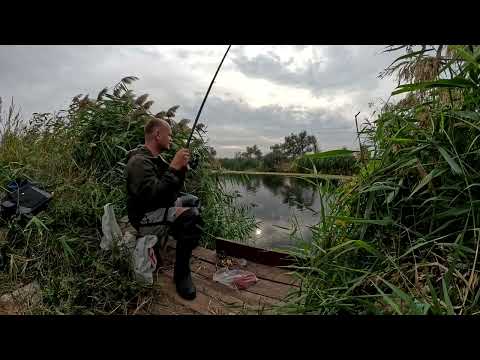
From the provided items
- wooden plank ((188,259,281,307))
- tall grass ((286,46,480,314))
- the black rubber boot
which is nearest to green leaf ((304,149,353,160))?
tall grass ((286,46,480,314))

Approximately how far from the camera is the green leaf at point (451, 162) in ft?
3.75

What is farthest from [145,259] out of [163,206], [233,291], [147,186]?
[233,291]

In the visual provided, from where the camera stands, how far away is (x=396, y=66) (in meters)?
1.80

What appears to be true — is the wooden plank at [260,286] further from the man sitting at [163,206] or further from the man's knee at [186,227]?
the man's knee at [186,227]

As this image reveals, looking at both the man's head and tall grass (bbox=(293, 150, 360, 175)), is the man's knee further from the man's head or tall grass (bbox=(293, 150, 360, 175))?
tall grass (bbox=(293, 150, 360, 175))

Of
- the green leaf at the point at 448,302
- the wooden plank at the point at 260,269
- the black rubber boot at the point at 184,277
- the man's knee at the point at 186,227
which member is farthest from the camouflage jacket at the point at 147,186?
the green leaf at the point at 448,302

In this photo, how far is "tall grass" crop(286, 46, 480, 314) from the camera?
1.08 m

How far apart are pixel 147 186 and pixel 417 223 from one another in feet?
7.71

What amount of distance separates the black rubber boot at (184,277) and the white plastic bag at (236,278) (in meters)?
0.36

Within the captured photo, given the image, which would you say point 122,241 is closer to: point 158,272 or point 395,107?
point 158,272
